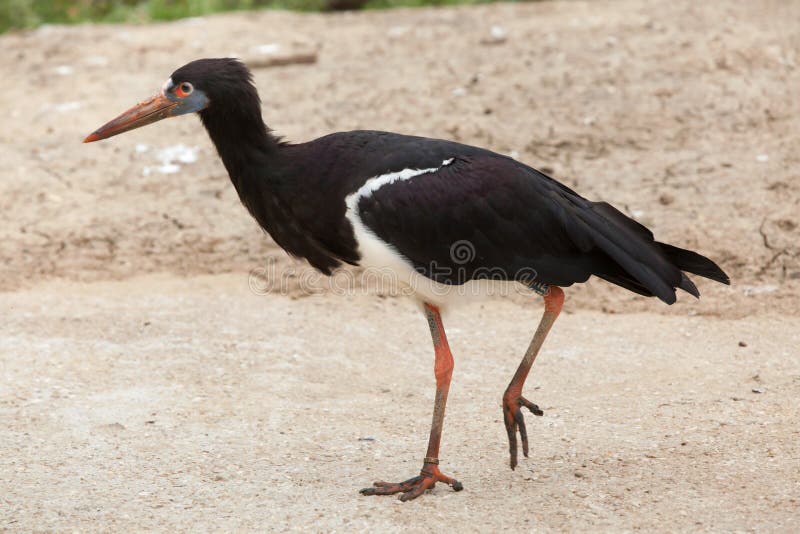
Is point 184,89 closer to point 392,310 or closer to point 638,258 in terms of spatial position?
point 638,258

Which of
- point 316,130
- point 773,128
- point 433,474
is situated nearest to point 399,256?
point 433,474

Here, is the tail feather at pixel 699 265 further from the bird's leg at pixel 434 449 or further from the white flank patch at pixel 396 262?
the bird's leg at pixel 434 449

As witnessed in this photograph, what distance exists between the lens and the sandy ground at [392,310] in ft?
15.8

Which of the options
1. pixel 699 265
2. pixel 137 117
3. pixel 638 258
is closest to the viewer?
pixel 638 258

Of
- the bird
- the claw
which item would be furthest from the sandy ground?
the bird

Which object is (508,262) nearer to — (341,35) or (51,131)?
(51,131)

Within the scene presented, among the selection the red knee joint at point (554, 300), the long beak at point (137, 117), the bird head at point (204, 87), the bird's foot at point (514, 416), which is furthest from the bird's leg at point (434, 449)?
the long beak at point (137, 117)

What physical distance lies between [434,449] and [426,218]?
3.51ft

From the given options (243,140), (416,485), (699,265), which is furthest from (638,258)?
(243,140)

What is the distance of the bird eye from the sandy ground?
1694 mm

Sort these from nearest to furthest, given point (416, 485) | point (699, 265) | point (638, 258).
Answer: point (416, 485) < point (638, 258) < point (699, 265)

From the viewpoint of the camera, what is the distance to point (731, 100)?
28.2ft

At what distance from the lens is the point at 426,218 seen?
485 centimetres

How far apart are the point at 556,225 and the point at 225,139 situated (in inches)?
64.1
